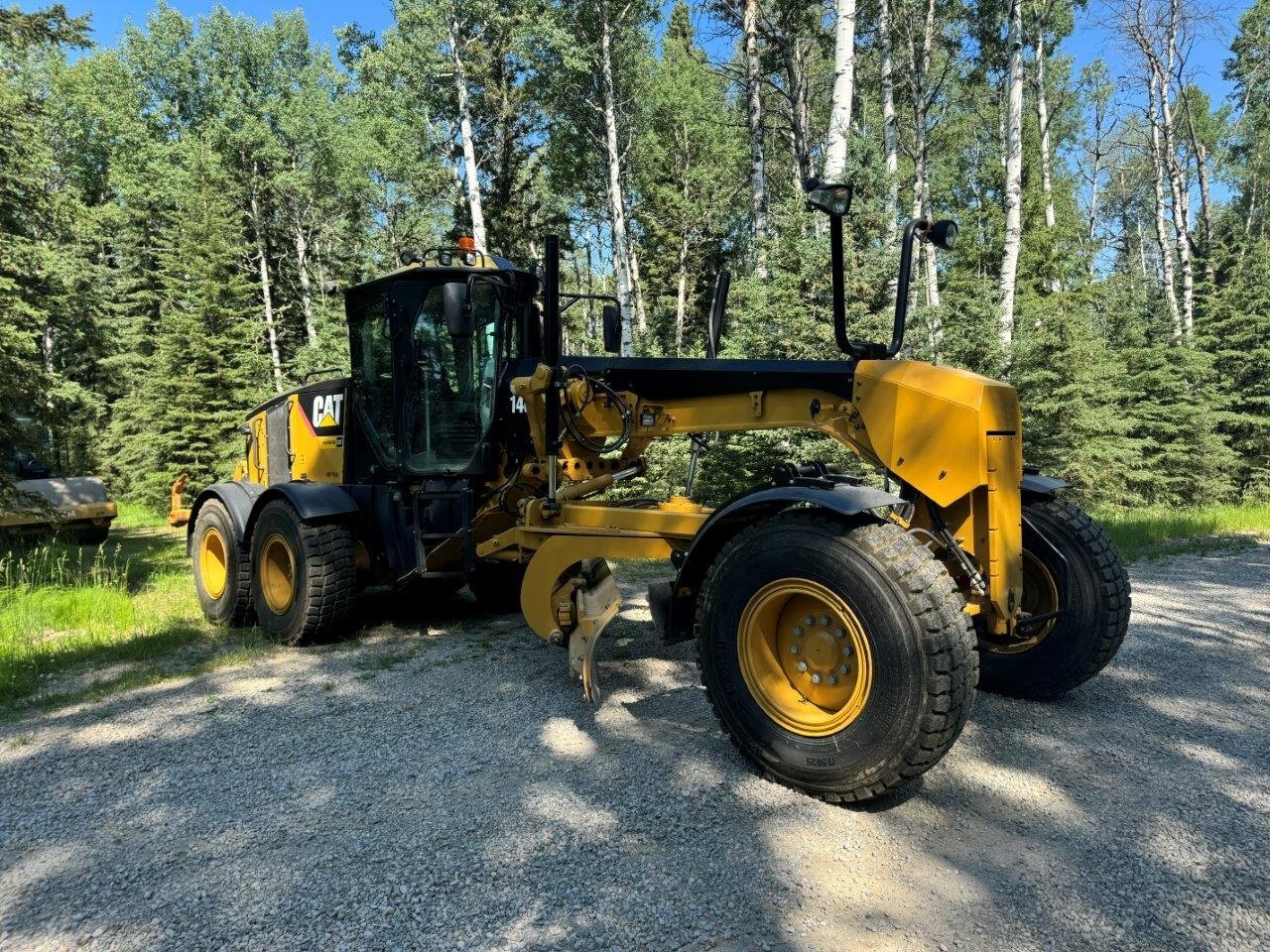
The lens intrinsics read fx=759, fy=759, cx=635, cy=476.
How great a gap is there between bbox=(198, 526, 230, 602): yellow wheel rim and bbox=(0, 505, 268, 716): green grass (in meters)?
0.28

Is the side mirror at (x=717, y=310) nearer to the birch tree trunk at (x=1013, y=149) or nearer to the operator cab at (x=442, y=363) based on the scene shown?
the operator cab at (x=442, y=363)

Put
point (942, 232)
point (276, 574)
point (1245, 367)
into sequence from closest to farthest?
point (942, 232)
point (276, 574)
point (1245, 367)

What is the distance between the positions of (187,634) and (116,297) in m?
25.1

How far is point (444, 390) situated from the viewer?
18.6 ft

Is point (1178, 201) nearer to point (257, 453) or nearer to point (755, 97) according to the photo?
point (755, 97)

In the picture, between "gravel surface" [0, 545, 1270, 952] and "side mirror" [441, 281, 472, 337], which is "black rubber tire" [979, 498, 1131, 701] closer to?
"gravel surface" [0, 545, 1270, 952]

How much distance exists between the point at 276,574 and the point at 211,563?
4.60 feet

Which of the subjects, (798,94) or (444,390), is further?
(798,94)

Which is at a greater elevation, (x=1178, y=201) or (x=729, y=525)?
(x=1178, y=201)

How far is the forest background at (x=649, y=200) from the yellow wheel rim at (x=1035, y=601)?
5.88 m

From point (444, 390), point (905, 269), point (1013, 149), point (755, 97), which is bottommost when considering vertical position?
point (444, 390)

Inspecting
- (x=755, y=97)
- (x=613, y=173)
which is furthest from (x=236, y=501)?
(x=755, y=97)

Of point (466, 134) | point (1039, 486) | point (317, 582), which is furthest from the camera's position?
point (466, 134)

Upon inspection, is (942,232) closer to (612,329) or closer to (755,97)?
(612,329)
